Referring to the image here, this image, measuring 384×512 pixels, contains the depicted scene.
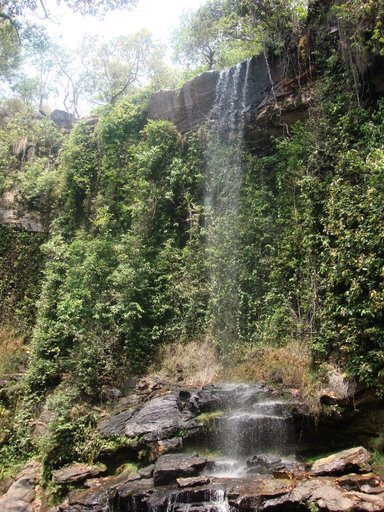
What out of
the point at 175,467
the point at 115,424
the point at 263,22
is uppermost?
the point at 263,22

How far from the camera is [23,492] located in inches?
336

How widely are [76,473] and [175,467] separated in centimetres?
224

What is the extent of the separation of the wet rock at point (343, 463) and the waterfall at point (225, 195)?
4166 millimetres

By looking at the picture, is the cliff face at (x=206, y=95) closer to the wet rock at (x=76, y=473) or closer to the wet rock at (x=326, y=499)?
the wet rock at (x=326, y=499)

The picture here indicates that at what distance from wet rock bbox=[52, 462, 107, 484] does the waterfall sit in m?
3.77

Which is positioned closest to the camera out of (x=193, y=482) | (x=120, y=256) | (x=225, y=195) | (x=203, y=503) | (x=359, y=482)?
(x=359, y=482)

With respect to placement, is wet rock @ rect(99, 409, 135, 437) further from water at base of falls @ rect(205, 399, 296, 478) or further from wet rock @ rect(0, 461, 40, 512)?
water at base of falls @ rect(205, 399, 296, 478)

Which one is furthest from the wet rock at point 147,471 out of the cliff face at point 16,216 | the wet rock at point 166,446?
the cliff face at point 16,216

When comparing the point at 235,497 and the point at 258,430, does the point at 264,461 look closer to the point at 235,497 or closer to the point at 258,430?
the point at 258,430

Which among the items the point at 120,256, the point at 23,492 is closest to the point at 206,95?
the point at 120,256

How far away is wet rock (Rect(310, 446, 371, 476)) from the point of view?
6160mm

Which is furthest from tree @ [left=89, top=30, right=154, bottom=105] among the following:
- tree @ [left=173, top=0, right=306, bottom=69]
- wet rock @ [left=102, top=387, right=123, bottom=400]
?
wet rock @ [left=102, top=387, right=123, bottom=400]

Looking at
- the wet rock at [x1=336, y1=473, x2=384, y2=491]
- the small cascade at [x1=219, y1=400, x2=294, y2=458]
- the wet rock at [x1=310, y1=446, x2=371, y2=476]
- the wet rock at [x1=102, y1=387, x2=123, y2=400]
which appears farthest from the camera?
the wet rock at [x1=102, y1=387, x2=123, y2=400]

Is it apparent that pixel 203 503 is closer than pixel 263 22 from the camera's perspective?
Yes
